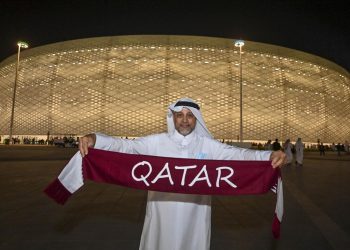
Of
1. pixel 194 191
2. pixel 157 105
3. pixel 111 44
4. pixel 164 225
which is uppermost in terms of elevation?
pixel 111 44

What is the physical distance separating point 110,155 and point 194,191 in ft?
2.58

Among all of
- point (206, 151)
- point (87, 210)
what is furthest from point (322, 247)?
point (87, 210)

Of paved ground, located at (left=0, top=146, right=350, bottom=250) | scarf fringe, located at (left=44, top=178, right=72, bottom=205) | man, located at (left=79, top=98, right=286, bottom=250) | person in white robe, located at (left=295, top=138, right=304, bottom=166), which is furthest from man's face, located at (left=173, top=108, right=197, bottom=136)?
person in white robe, located at (left=295, top=138, right=304, bottom=166)

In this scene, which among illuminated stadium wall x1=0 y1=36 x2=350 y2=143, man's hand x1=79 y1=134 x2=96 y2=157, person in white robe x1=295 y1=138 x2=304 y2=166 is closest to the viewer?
man's hand x1=79 y1=134 x2=96 y2=157

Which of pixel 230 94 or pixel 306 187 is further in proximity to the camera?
pixel 230 94

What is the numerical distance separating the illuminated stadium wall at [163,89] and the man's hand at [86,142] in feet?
129

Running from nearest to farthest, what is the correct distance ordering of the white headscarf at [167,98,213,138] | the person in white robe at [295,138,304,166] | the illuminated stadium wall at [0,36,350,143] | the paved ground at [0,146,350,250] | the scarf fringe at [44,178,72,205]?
the scarf fringe at [44,178,72,205], the white headscarf at [167,98,213,138], the paved ground at [0,146,350,250], the person in white robe at [295,138,304,166], the illuminated stadium wall at [0,36,350,143]

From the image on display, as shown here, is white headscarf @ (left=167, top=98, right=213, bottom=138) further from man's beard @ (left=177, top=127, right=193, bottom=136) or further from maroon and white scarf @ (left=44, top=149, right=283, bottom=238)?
maroon and white scarf @ (left=44, top=149, right=283, bottom=238)

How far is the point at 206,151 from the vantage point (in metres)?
3.13

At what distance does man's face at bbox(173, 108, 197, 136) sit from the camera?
3.00m

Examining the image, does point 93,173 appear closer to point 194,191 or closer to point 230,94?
point 194,191

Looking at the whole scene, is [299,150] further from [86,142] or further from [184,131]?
[86,142]

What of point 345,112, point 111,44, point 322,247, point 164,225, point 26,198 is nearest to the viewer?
point 164,225

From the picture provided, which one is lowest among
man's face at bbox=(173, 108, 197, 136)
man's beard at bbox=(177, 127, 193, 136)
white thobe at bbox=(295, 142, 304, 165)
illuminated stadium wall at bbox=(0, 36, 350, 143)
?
man's beard at bbox=(177, 127, 193, 136)
